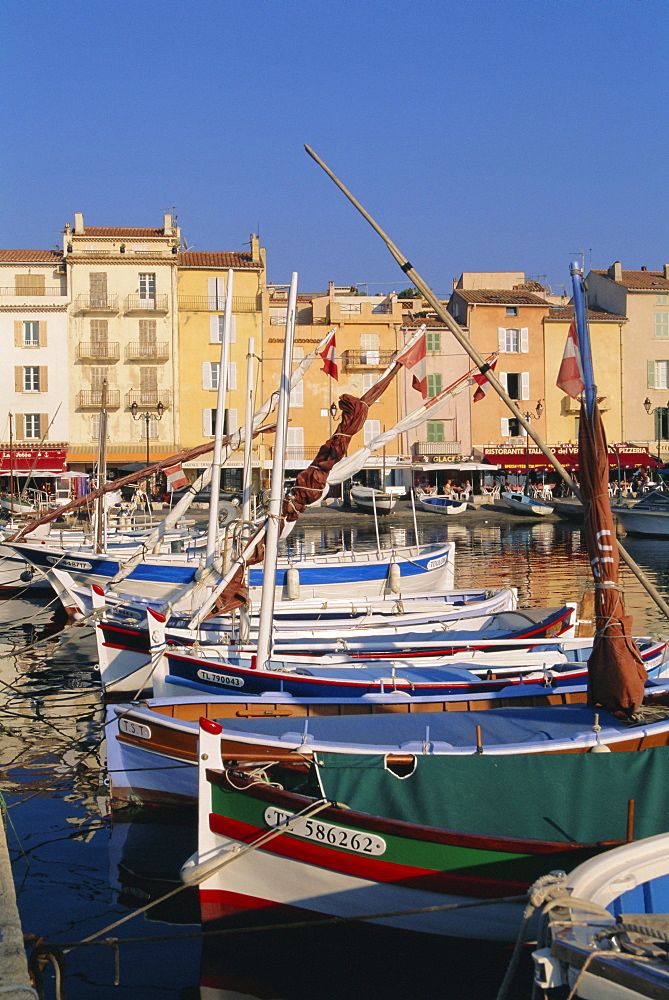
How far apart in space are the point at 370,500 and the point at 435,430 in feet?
36.7

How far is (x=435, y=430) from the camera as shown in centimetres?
6531

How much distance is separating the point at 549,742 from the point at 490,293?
202 ft

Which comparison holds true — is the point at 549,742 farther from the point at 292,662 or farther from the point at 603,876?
the point at 292,662

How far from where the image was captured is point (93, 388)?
5919cm

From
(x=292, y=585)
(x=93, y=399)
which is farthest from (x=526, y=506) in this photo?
(x=292, y=585)

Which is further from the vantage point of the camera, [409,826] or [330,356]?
[330,356]

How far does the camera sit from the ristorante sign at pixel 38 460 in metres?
55.8

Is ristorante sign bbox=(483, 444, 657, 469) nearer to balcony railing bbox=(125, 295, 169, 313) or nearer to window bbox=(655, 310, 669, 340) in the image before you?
window bbox=(655, 310, 669, 340)

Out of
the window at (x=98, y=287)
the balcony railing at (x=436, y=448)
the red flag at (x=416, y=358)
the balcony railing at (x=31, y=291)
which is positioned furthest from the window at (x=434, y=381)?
the red flag at (x=416, y=358)

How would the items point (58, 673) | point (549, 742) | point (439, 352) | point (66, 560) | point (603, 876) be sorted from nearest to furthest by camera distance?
point (603, 876) → point (549, 742) → point (58, 673) → point (66, 560) → point (439, 352)

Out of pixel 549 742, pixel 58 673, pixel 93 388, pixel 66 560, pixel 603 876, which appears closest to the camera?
pixel 603 876

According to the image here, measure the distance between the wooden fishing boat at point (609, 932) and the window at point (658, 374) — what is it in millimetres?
66042

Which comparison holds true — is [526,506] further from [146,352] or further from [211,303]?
[146,352]

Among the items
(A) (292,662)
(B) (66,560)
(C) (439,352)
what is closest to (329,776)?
(A) (292,662)
